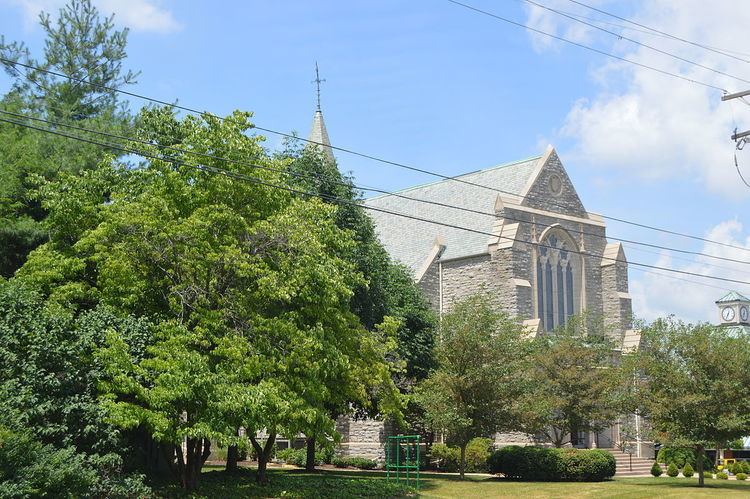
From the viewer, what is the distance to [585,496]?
25547 millimetres

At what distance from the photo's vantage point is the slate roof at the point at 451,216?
45.1 m

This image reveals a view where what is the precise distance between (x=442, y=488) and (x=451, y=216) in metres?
23.0

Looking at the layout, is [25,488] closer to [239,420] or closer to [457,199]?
[239,420]

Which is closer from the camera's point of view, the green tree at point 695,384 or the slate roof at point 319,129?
the green tree at point 695,384

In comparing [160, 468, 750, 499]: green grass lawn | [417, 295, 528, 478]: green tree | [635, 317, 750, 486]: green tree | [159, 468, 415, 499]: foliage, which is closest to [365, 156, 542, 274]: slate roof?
[417, 295, 528, 478]: green tree

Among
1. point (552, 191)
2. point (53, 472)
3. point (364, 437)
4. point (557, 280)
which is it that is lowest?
point (364, 437)

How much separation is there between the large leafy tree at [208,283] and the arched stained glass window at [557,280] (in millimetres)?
23018

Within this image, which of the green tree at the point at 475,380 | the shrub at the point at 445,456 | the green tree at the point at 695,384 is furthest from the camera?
the shrub at the point at 445,456

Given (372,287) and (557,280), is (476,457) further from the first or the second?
(557,280)

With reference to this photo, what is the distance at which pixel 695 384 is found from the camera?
28781 mm

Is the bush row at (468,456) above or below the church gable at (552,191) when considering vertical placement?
below

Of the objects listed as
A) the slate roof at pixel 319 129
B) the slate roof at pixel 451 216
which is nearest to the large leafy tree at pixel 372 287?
the slate roof at pixel 451 216

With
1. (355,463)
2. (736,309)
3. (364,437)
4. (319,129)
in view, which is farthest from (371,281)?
(736,309)

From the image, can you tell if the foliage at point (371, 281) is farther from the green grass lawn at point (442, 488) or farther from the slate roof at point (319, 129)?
the slate roof at point (319, 129)
